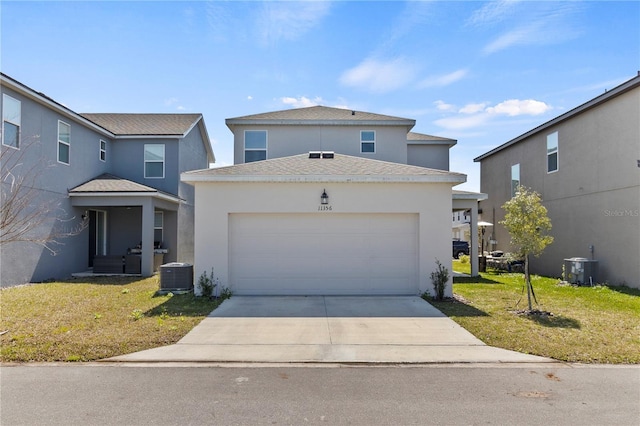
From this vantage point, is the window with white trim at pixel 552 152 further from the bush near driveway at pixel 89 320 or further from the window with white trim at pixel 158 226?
the window with white trim at pixel 158 226

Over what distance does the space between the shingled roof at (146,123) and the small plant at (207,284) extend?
32.3 feet

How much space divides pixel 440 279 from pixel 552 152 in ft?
35.7

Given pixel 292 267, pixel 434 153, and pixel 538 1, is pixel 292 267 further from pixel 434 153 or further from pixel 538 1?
pixel 434 153

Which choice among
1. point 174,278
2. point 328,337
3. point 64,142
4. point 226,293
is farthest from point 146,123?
point 328,337

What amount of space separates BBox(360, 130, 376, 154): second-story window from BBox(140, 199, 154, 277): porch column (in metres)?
9.90

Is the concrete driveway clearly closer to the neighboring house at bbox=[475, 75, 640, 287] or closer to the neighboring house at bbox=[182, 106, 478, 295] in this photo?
the neighboring house at bbox=[182, 106, 478, 295]

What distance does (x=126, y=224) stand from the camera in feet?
58.0

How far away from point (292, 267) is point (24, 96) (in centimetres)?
1024

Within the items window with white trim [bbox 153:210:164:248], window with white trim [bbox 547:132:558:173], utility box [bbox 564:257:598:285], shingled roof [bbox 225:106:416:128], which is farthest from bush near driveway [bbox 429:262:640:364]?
window with white trim [bbox 153:210:164:248]

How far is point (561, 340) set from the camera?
22.6 feet

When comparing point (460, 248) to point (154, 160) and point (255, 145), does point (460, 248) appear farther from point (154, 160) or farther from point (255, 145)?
point (154, 160)

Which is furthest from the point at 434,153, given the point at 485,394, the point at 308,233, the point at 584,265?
the point at 485,394

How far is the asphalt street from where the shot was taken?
4.12 m

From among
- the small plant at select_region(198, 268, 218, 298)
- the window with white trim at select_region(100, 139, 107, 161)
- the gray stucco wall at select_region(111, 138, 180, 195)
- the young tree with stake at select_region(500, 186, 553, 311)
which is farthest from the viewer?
the gray stucco wall at select_region(111, 138, 180, 195)
